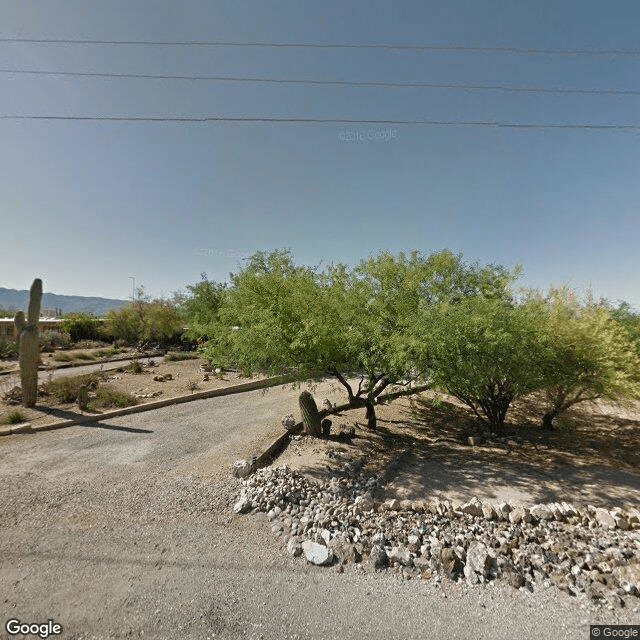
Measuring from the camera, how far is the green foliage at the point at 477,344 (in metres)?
6.84

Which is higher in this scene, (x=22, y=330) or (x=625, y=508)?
(x=22, y=330)

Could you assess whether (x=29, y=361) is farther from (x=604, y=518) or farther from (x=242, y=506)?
(x=604, y=518)

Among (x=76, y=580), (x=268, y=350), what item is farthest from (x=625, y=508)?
(x=76, y=580)

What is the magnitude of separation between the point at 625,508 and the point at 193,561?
797 cm

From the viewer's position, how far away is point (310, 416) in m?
9.45

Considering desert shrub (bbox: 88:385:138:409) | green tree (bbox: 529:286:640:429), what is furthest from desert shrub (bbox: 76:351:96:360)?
green tree (bbox: 529:286:640:429)

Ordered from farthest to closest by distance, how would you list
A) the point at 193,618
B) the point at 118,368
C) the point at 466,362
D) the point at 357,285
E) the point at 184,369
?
the point at 184,369 → the point at 118,368 → the point at 357,285 → the point at 466,362 → the point at 193,618

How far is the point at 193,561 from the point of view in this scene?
4.61 meters

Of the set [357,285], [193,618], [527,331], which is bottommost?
[193,618]

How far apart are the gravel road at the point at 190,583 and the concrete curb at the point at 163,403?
10.5ft

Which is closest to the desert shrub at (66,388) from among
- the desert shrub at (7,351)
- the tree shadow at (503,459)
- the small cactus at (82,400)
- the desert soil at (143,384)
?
the desert soil at (143,384)

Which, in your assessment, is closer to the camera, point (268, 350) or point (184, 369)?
point (268, 350)

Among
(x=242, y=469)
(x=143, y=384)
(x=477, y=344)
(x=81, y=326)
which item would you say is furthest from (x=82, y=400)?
(x=81, y=326)

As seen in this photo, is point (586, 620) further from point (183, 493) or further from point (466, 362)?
point (183, 493)
